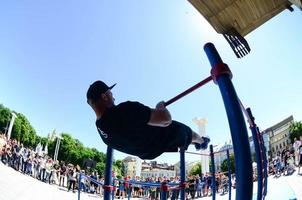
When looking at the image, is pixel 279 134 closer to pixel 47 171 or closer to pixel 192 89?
pixel 47 171

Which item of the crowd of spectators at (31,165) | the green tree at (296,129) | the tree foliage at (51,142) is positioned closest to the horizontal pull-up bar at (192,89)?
the crowd of spectators at (31,165)

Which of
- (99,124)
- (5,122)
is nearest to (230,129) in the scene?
(99,124)

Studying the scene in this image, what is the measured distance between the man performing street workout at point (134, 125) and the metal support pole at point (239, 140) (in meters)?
1.01

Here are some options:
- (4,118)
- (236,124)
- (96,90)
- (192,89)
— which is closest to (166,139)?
(192,89)

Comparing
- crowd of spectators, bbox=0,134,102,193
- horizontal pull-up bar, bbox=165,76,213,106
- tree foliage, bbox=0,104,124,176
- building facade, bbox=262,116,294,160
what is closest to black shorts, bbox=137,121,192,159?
horizontal pull-up bar, bbox=165,76,213,106

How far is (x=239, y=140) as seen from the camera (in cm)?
131

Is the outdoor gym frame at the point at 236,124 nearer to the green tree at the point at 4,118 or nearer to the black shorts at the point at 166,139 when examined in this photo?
the black shorts at the point at 166,139

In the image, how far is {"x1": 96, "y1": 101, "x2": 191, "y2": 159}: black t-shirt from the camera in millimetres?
2428

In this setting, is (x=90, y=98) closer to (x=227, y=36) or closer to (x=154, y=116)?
(x=154, y=116)

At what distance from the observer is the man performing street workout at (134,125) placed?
7.94 ft

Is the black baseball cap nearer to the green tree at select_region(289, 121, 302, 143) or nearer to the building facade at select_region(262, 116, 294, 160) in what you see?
the green tree at select_region(289, 121, 302, 143)

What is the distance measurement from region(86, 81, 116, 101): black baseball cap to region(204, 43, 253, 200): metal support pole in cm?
149

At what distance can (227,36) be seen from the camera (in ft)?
18.8

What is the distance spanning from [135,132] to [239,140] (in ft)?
4.33
